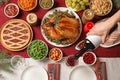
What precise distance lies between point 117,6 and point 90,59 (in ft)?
1.05

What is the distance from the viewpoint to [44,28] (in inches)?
54.0

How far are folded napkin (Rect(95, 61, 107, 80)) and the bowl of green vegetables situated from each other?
267 millimetres

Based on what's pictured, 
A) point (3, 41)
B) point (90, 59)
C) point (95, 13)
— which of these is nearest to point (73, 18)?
point (95, 13)

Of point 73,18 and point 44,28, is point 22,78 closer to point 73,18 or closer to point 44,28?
Answer: point 44,28

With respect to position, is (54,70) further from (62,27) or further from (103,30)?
(103,30)

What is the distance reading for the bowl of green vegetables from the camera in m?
1.35

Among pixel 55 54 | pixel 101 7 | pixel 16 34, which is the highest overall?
pixel 101 7

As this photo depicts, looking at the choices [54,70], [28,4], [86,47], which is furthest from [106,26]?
[28,4]

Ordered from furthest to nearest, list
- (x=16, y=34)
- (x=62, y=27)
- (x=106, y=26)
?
(x=16, y=34) → (x=62, y=27) → (x=106, y=26)

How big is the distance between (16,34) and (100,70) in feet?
1.57

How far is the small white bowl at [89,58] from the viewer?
1335 mm

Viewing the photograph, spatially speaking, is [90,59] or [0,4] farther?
[0,4]

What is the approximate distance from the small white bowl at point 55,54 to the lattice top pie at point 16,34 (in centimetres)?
14

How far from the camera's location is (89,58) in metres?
1.34
